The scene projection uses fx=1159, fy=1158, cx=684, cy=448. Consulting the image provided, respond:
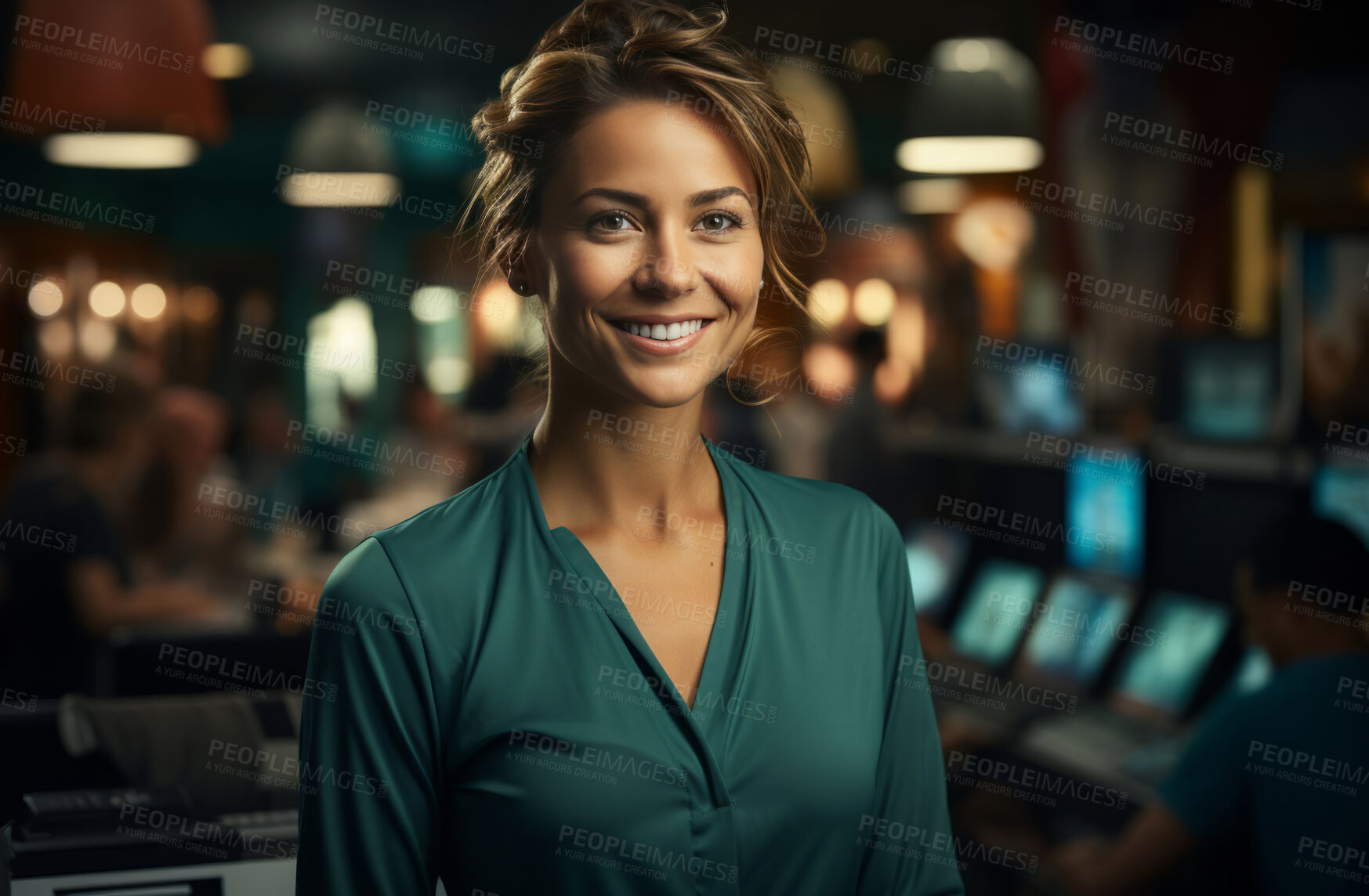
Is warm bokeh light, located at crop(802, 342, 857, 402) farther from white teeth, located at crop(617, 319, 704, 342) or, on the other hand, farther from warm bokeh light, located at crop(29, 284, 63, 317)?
warm bokeh light, located at crop(29, 284, 63, 317)

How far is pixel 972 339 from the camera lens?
6.50m

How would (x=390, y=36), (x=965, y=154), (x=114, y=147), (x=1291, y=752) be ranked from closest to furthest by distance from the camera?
(x=1291, y=752), (x=114, y=147), (x=965, y=154), (x=390, y=36)

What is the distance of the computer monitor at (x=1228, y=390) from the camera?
3258 millimetres

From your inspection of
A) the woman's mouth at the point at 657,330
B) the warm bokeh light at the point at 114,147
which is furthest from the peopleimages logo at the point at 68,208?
the woman's mouth at the point at 657,330

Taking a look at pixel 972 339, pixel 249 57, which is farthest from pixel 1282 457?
pixel 249 57

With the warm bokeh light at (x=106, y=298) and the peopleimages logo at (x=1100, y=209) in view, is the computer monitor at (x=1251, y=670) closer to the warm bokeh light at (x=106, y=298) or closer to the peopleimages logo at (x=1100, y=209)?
the peopleimages logo at (x=1100, y=209)

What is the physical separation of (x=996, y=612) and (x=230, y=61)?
23.1 feet

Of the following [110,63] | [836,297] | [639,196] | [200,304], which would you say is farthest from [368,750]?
[200,304]

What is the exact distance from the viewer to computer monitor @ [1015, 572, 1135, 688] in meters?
3.66

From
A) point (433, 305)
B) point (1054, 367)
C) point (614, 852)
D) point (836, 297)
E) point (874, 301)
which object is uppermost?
point (874, 301)

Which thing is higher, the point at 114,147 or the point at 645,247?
the point at 114,147

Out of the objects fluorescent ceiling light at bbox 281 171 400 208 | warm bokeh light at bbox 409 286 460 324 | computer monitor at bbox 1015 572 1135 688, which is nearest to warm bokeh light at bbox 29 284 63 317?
warm bokeh light at bbox 409 286 460 324

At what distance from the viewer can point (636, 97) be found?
46.1 inches

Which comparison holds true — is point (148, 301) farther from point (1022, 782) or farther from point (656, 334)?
point (656, 334)
